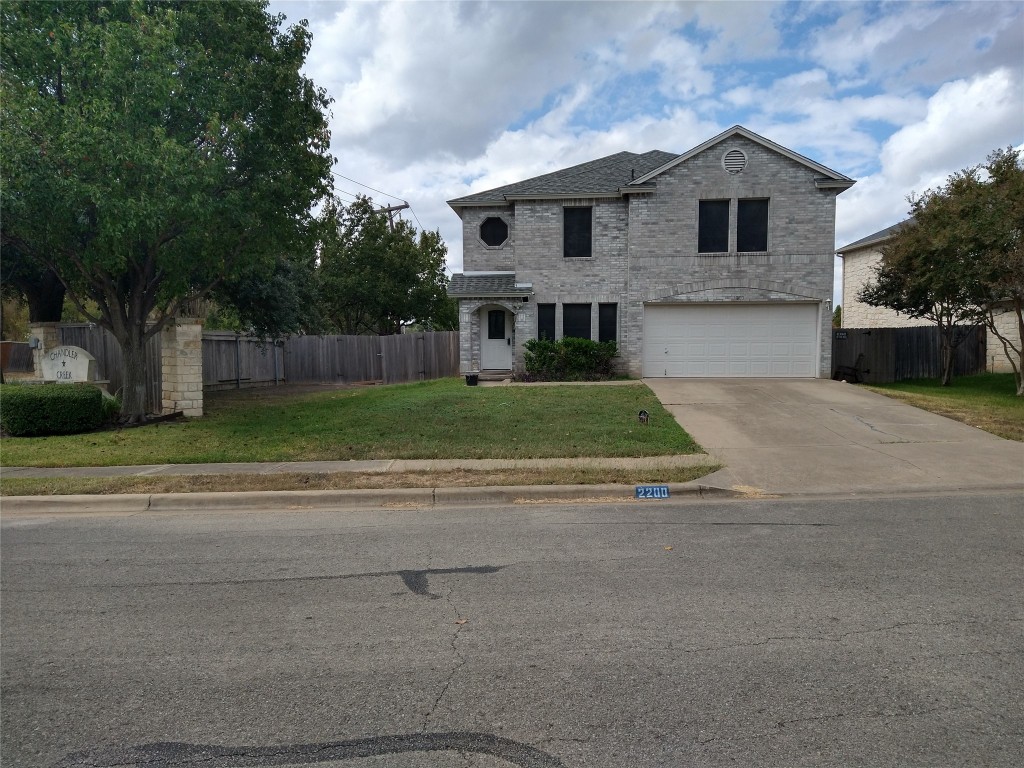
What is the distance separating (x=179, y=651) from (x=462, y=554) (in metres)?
2.44

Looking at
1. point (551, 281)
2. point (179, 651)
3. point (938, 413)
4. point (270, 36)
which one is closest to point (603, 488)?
point (179, 651)

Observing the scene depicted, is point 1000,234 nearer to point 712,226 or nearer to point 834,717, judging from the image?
point 712,226

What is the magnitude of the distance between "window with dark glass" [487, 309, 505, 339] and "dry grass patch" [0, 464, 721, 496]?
12513 mm

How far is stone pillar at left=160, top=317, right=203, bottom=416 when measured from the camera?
48.8 ft

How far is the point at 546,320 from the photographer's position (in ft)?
68.4

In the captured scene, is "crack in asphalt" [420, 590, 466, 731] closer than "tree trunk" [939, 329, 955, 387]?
Yes

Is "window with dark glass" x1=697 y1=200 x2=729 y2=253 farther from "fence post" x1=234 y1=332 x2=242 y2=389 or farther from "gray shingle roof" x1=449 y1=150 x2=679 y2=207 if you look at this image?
"fence post" x1=234 y1=332 x2=242 y2=389

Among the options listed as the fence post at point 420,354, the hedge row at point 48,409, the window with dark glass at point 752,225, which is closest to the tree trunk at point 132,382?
the hedge row at point 48,409

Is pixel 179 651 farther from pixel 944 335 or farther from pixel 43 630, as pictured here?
pixel 944 335

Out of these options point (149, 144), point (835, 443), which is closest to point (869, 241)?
point (835, 443)

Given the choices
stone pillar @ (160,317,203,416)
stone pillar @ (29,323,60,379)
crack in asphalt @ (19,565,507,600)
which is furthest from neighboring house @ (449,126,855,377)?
crack in asphalt @ (19,565,507,600)

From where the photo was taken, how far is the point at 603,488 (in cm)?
829

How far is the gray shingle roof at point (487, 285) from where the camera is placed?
2038cm

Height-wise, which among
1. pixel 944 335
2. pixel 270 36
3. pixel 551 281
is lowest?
pixel 944 335
